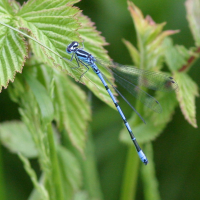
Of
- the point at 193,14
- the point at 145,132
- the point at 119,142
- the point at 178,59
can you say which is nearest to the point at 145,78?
the point at 178,59

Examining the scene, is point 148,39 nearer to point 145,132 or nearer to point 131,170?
point 145,132

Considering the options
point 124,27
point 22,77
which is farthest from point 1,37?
point 124,27

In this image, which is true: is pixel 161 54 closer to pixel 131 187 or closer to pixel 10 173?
pixel 131 187

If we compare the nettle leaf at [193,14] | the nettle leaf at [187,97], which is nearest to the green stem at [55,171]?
the nettle leaf at [187,97]

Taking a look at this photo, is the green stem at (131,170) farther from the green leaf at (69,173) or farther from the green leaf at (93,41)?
the green leaf at (93,41)

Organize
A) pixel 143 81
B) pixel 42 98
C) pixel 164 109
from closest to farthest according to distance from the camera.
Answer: pixel 42 98 < pixel 164 109 < pixel 143 81

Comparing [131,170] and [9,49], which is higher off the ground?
[9,49]

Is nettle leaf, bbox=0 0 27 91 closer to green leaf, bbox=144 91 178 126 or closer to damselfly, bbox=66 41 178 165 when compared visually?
damselfly, bbox=66 41 178 165

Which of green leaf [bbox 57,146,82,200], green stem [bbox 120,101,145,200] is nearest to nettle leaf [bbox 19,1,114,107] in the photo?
green stem [bbox 120,101,145,200]
